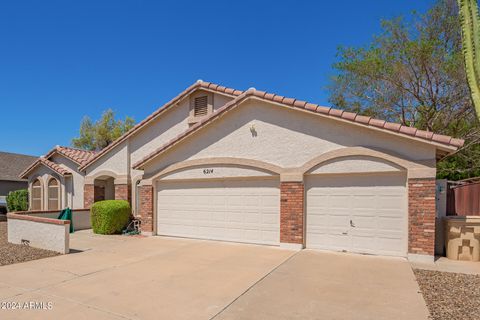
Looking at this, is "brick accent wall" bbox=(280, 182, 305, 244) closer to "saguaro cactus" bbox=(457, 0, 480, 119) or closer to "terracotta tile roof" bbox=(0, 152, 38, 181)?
"saguaro cactus" bbox=(457, 0, 480, 119)

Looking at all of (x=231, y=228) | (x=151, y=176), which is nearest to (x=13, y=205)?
(x=151, y=176)

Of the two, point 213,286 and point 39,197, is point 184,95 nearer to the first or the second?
point 213,286

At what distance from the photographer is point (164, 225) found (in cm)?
1276

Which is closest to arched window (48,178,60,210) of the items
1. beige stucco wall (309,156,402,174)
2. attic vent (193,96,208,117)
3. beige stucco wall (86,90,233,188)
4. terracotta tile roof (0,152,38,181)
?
beige stucco wall (86,90,233,188)

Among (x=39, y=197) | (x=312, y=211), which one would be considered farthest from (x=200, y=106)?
(x=39, y=197)

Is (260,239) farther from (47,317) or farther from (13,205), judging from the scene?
(13,205)

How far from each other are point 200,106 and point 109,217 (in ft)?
21.2

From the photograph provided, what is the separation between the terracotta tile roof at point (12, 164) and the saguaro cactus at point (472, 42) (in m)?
32.5

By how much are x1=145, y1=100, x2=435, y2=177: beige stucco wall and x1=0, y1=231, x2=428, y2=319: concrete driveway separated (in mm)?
3134

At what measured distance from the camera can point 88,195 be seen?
54.4 feet

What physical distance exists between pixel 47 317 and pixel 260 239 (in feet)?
22.7

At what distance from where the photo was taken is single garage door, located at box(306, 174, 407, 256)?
348 inches

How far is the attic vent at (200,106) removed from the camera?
1448 centimetres

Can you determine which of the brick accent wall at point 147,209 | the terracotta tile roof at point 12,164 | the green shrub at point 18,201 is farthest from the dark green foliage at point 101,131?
the brick accent wall at point 147,209
